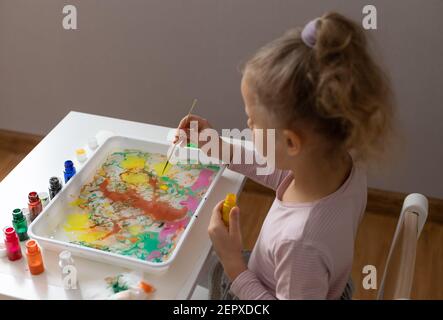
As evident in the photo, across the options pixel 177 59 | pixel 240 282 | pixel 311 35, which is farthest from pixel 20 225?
pixel 177 59

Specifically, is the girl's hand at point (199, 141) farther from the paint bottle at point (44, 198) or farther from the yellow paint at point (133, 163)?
the paint bottle at point (44, 198)

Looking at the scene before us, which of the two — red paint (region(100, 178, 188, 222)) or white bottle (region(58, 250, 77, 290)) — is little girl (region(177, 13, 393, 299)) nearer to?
red paint (region(100, 178, 188, 222))

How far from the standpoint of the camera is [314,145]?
0.98m

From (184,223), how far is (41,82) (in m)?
1.41

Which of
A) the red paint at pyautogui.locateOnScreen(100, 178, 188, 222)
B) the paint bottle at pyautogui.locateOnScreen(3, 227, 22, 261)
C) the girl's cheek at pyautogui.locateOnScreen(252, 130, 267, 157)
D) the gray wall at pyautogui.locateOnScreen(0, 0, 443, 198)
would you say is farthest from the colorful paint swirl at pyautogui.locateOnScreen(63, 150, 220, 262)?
the gray wall at pyautogui.locateOnScreen(0, 0, 443, 198)

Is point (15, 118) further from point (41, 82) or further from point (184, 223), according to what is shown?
point (184, 223)

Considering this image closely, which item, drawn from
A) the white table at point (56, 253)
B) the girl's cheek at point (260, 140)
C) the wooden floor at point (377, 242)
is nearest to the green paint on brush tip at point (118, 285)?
the white table at point (56, 253)

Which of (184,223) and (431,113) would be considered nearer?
(184,223)

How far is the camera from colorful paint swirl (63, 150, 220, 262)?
3.67 ft

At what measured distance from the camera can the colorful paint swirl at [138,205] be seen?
1.12m

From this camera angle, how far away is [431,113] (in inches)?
77.7

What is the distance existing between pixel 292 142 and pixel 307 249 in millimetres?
182

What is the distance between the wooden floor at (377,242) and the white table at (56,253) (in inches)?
31.7
